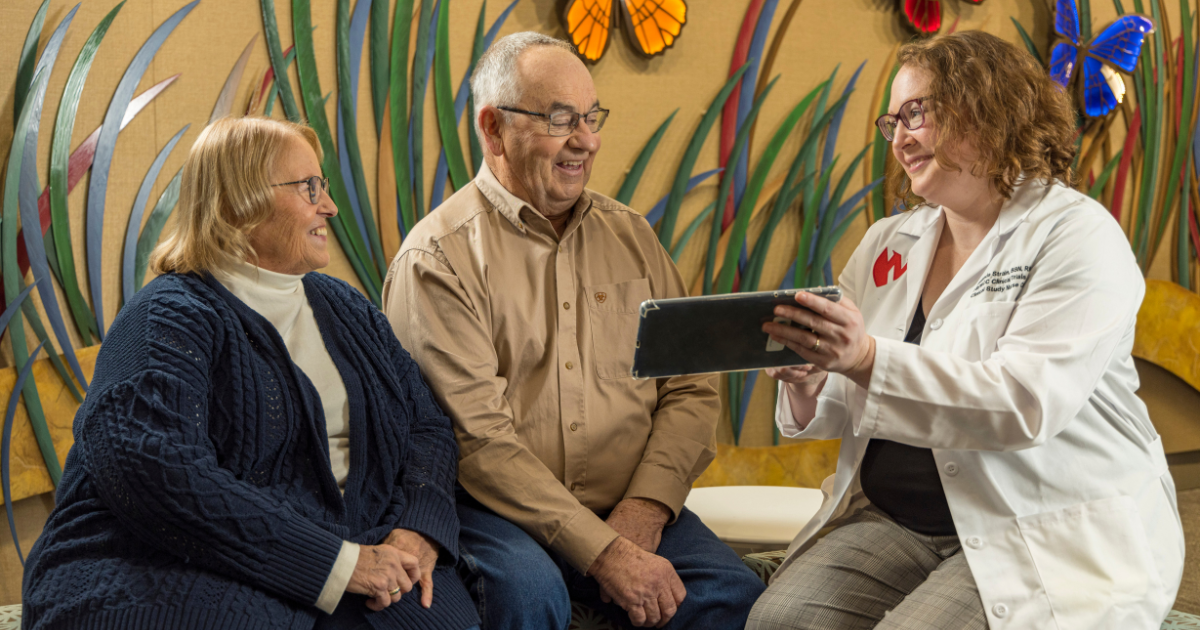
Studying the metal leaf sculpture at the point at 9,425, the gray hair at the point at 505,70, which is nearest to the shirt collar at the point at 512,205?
the gray hair at the point at 505,70

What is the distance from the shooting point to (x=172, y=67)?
101 inches

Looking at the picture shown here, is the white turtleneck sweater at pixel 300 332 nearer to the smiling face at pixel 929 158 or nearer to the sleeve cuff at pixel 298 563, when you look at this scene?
the sleeve cuff at pixel 298 563

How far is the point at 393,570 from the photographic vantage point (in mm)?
1594

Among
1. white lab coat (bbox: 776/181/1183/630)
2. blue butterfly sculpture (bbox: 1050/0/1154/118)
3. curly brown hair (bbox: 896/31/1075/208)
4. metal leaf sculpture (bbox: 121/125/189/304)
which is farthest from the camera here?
blue butterfly sculpture (bbox: 1050/0/1154/118)

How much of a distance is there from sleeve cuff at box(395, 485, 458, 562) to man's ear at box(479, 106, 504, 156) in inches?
31.4

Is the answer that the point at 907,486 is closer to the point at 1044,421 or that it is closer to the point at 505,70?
the point at 1044,421

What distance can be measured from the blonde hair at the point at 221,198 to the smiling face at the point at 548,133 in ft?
1.78

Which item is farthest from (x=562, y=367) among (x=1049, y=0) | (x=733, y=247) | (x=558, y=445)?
(x=1049, y=0)

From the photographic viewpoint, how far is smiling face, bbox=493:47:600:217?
6.64ft

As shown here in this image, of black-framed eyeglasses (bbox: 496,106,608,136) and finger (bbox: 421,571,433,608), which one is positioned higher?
black-framed eyeglasses (bbox: 496,106,608,136)

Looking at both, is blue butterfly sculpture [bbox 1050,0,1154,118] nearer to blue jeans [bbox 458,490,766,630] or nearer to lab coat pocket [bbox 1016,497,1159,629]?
lab coat pocket [bbox 1016,497,1159,629]

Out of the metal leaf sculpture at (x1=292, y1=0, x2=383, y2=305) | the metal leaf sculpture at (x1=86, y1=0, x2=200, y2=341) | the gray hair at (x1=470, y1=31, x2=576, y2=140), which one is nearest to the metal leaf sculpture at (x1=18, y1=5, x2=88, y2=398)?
the metal leaf sculpture at (x1=86, y1=0, x2=200, y2=341)

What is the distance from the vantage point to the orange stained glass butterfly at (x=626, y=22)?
2898 mm

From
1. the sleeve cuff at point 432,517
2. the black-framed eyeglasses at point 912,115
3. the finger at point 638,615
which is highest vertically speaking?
the black-framed eyeglasses at point 912,115
